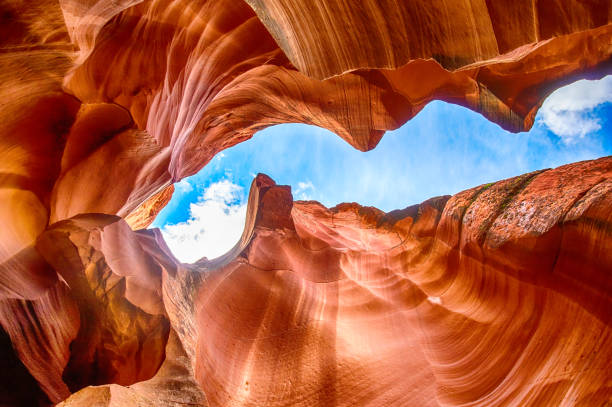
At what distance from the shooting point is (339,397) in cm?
484

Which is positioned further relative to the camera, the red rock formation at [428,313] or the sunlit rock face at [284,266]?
the red rock formation at [428,313]

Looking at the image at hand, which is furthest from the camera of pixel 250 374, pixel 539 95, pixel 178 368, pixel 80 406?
pixel 539 95

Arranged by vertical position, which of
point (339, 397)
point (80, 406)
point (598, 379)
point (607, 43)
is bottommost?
point (80, 406)

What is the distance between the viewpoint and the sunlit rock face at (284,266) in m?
3.32

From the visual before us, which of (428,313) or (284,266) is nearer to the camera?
(428,313)

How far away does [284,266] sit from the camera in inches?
322

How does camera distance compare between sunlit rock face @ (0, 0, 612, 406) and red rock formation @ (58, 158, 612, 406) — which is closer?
sunlit rock face @ (0, 0, 612, 406)

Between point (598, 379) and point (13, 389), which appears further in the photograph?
point (13, 389)

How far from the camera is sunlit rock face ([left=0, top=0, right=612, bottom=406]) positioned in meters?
3.32

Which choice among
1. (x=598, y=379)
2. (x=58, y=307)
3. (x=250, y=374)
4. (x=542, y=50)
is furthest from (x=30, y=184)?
(x=542, y=50)

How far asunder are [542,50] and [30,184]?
10.9m

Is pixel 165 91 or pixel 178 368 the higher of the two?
pixel 165 91

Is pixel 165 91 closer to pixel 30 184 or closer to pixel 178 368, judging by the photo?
pixel 30 184

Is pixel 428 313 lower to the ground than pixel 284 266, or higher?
higher
